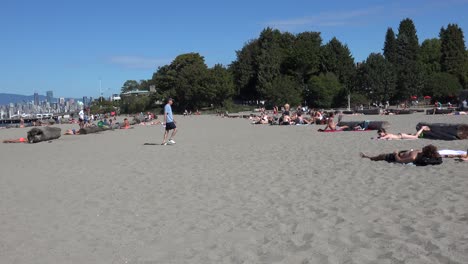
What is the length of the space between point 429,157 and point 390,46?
87.3 meters

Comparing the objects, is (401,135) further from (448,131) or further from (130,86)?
(130,86)

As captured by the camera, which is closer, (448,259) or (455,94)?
(448,259)

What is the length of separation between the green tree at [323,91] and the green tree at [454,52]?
24481 mm

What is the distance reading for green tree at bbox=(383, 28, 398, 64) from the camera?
3427 inches

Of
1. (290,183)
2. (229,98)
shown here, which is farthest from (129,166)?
(229,98)

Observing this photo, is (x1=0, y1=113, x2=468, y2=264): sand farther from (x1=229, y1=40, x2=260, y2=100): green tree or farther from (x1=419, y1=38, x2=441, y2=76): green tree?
(x1=419, y1=38, x2=441, y2=76): green tree

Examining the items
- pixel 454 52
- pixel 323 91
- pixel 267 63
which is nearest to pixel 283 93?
pixel 323 91

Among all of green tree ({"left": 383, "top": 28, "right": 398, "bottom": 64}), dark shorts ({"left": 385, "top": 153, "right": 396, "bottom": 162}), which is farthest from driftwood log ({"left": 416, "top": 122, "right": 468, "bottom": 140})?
green tree ({"left": 383, "top": 28, "right": 398, "bottom": 64})

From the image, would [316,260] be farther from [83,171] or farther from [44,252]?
[83,171]

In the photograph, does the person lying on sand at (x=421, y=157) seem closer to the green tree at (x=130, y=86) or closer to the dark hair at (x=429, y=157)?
the dark hair at (x=429, y=157)

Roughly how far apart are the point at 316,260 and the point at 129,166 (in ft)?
26.0

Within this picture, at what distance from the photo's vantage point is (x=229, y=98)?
273 ft

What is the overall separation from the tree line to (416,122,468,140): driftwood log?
180ft

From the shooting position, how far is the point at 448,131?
45.0 feet
